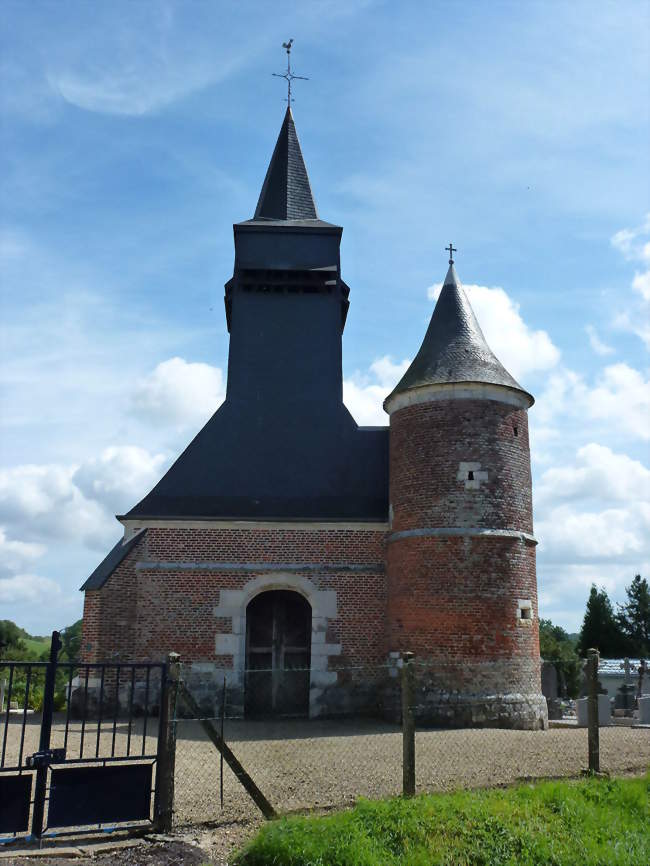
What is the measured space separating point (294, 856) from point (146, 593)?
10.8 meters

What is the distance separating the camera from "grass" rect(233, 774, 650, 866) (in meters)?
5.70

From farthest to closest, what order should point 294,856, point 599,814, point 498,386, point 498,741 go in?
point 498,386, point 498,741, point 599,814, point 294,856

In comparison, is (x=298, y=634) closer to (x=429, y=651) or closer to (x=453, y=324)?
(x=429, y=651)

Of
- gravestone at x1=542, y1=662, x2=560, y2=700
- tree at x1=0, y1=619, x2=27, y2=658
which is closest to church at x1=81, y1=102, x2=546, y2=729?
gravestone at x1=542, y1=662, x2=560, y2=700

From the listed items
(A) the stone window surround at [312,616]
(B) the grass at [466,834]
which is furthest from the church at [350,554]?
(B) the grass at [466,834]

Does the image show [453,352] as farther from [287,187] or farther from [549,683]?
[287,187]

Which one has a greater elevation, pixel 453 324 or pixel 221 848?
pixel 453 324

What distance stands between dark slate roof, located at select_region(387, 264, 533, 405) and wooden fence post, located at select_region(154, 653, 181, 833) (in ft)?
32.2

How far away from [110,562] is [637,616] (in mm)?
42531

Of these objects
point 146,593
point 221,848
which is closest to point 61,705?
point 146,593

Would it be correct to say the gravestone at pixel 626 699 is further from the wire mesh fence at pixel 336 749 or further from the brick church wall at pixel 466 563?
the brick church wall at pixel 466 563

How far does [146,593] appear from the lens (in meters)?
15.7

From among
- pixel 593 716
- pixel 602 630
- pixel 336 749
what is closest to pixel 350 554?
pixel 336 749

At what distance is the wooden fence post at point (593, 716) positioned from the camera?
28.0ft
